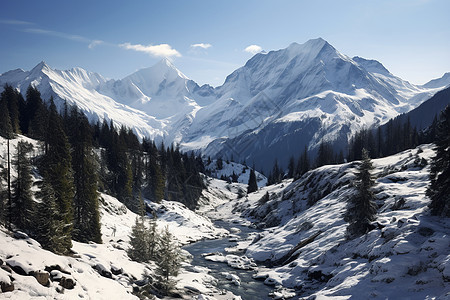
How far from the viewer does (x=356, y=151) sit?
413 ft

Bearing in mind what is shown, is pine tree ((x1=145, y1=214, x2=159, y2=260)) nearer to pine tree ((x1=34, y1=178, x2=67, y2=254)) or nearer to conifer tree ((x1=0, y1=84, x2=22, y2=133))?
pine tree ((x1=34, y1=178, x2=67, y2=254))

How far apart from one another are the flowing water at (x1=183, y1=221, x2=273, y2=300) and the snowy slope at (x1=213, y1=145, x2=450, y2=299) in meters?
2.00

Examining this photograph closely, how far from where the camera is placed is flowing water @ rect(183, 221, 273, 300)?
35928 millimetres

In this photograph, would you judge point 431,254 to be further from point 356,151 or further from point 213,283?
point 356,151

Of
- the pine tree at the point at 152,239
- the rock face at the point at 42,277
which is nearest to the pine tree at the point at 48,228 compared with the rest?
the rock face at the point at 42,277

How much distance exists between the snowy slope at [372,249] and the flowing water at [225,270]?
2.00 meters

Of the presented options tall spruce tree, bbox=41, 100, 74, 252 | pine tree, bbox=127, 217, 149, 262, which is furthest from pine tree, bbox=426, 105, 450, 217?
tall spruce tree, bbox=41, 100, 74, 252

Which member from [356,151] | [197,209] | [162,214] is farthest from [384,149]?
[162,214]

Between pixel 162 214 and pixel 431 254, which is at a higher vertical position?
pixel 431 254

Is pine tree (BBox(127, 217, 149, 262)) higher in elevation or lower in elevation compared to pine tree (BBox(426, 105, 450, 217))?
lower

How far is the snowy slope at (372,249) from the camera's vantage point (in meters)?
24.3

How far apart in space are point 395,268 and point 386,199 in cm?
1783

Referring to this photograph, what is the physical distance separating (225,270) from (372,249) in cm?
2308

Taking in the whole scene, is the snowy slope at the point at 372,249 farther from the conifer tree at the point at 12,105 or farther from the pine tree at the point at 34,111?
the conifer tree at the point at 12,105
